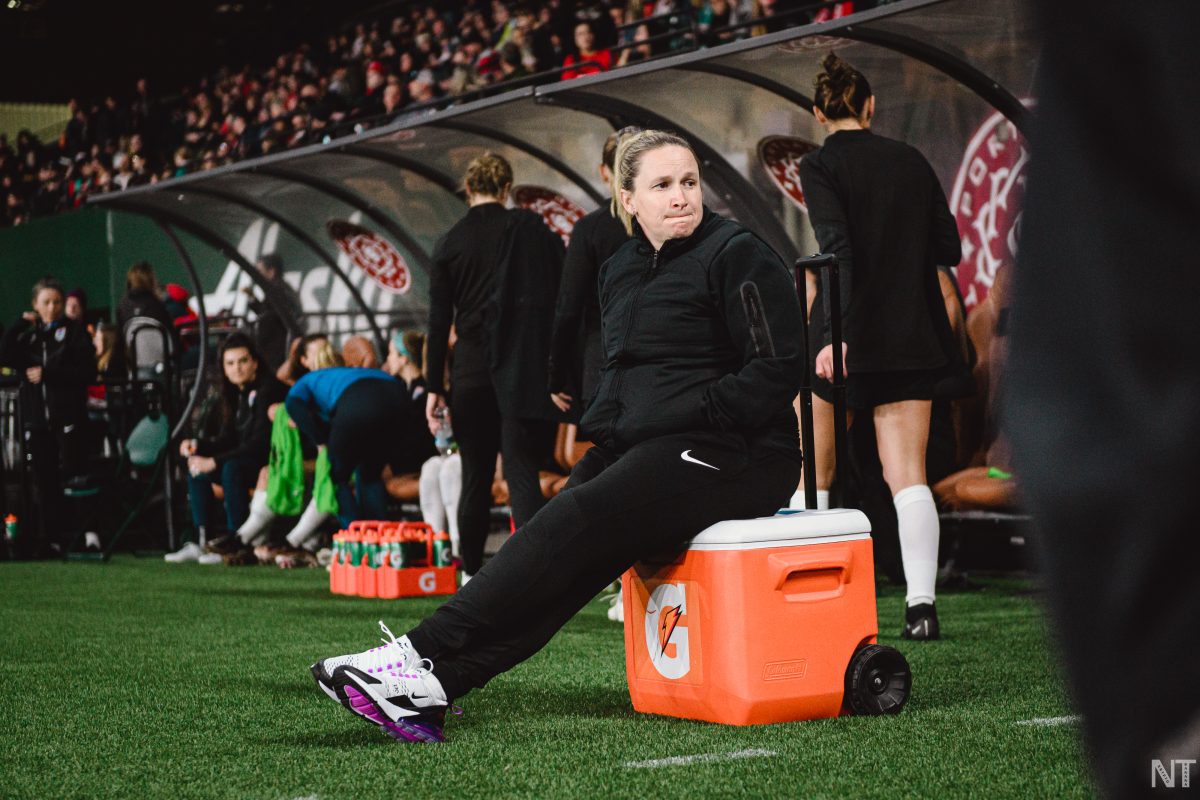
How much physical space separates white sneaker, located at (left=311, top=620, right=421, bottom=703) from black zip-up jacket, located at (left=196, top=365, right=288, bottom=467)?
7.36m

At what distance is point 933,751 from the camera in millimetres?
3051

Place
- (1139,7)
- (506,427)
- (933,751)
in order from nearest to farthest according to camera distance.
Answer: (1139,7), (933,751), (506,427)

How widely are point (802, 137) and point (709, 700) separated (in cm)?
510

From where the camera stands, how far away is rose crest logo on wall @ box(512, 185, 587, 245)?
383 inches

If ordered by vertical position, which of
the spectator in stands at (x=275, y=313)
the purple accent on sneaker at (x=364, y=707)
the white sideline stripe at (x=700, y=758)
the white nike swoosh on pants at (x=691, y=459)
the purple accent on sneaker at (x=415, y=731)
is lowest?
the white sideline stripe at (x=700, y=758)

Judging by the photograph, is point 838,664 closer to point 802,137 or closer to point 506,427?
point 506,427

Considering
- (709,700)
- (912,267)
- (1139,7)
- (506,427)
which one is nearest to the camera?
(1139,7)

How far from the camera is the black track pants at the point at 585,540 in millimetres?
3270

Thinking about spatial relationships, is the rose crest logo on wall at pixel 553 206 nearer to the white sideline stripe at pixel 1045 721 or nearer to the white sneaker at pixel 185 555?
the white sneaker at pixel 185 555

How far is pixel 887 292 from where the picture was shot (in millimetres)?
4941

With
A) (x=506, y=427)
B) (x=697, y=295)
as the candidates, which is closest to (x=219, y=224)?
(x=506, y=427)

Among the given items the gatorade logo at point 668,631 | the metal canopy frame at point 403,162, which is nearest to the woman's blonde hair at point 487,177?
the metal canopy frame at point 403,162

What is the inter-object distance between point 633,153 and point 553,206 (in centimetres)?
608

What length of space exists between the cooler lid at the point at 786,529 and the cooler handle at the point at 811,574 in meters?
0.04
